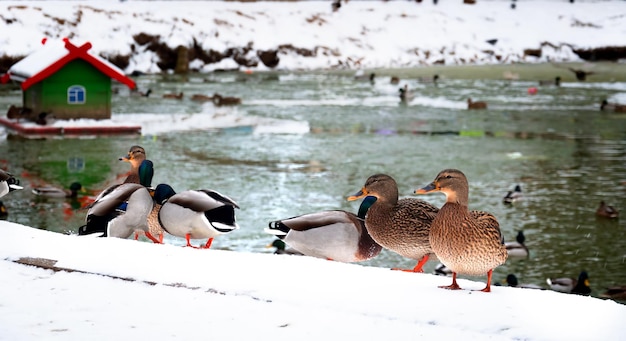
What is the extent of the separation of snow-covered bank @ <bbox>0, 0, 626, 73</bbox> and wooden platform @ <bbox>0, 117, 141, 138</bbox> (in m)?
16.3

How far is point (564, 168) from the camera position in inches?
695

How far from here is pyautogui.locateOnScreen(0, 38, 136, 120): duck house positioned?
21.9m

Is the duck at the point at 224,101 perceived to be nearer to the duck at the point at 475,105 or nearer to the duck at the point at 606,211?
the duck at the point at 475,105

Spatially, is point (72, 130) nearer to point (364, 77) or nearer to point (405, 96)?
point (405, 96)

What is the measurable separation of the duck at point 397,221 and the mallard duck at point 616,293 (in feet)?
11.5

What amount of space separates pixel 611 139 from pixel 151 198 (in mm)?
17367

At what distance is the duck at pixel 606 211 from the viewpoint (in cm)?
1288

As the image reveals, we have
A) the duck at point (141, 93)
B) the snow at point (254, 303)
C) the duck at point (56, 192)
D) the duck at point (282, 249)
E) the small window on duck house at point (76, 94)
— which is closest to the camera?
the snow at point (254, 303)

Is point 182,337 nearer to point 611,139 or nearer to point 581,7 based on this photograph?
point 611,139

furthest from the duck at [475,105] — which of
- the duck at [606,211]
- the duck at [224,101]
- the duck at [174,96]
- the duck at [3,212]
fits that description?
the duck at [3,212]

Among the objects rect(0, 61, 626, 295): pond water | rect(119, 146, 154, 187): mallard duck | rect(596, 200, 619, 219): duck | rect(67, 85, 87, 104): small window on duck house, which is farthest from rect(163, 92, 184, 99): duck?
rect(119, 146, 154, 187): mallard duck

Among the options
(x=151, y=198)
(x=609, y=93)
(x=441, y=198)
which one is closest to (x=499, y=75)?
(x=609, y=93)

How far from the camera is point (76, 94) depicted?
73.0ft

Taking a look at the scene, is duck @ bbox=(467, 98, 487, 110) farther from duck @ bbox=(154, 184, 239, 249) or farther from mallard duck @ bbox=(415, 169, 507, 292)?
mallard duck @ bbox=(415, 169, 507, 292)
